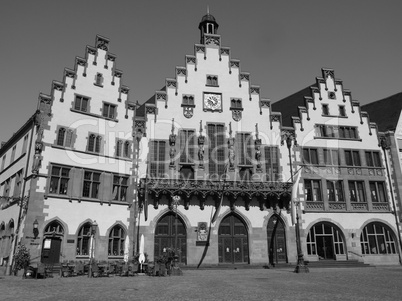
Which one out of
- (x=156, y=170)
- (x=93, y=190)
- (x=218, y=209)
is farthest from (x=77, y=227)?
(x=218, y=209)

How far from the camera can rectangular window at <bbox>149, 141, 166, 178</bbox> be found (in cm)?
3319

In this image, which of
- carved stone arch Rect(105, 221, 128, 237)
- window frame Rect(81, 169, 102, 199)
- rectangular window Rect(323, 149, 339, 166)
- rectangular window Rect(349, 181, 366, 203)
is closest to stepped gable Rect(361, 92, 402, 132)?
rectangular window Rect(323, 149, 339, 166)

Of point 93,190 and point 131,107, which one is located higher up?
point 131,107

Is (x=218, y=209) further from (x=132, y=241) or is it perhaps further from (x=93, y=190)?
(x=93, y=190)

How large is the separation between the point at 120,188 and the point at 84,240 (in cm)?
527

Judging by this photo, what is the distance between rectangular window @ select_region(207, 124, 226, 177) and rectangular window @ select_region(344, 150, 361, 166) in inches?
511

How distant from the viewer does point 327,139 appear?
122ft

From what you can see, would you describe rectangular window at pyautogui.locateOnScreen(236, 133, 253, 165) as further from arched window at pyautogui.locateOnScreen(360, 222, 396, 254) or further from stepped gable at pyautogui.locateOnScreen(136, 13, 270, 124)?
arched window at pyautogui.locateOnScreen(360, 222, 396, 254)

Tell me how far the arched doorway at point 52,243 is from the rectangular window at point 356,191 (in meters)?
27.1

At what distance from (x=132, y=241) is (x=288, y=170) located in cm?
1620

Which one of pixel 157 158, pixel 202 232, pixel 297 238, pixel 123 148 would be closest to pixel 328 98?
pixel 297 238

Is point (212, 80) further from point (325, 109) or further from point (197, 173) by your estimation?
point (325, 109)

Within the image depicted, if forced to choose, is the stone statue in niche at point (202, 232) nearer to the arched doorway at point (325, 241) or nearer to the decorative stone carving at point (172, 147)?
the decorative stone carving at point (172, 147)

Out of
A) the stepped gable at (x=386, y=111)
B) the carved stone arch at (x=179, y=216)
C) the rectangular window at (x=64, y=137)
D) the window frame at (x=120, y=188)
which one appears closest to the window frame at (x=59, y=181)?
the rectangular window at (x=64, y=137)
